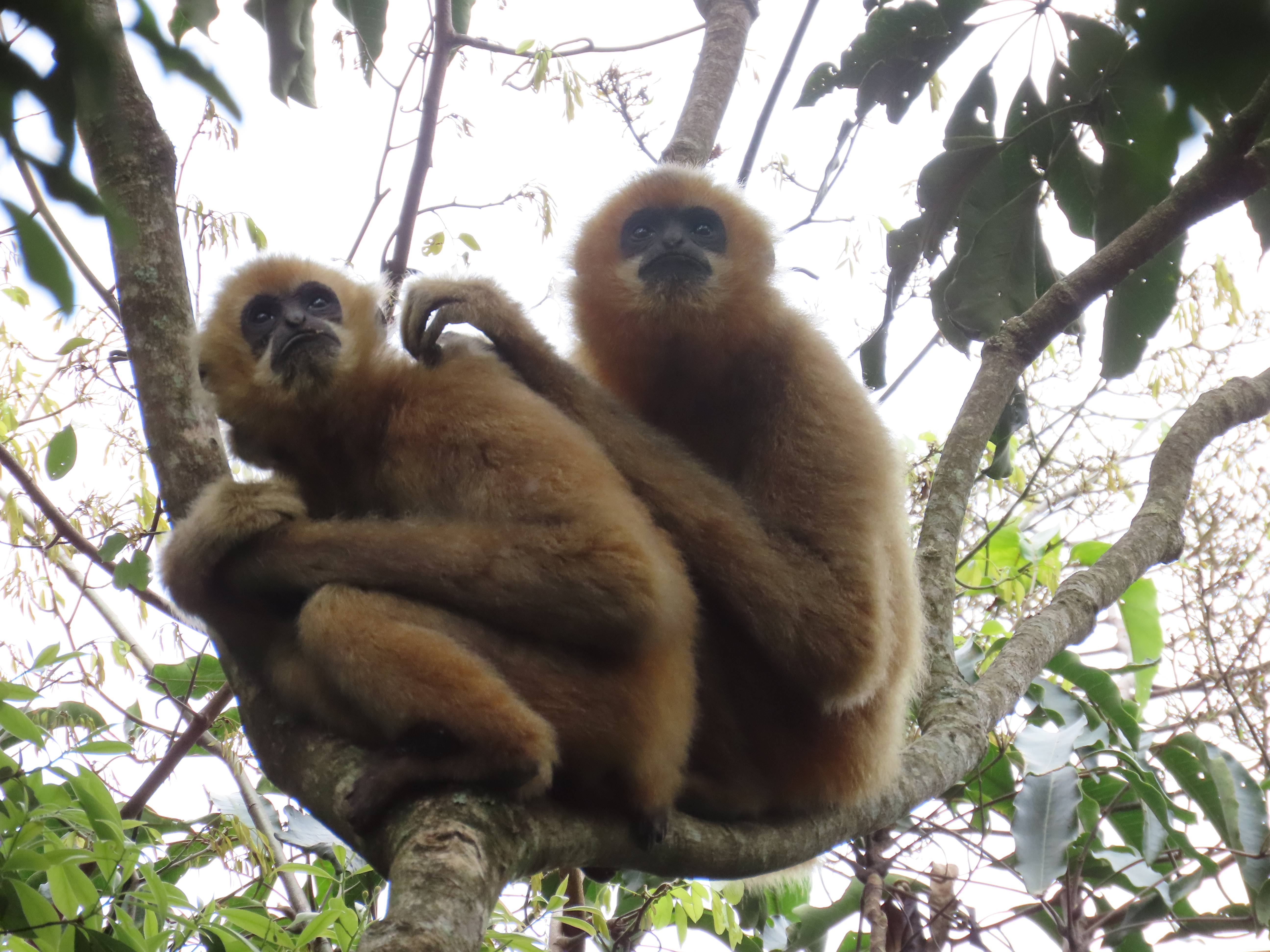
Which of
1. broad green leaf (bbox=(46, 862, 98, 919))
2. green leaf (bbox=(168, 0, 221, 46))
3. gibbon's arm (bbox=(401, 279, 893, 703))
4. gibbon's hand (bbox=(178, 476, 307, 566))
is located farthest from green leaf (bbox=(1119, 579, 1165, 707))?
green leaf (bbox=(168, 0, 221, 46))

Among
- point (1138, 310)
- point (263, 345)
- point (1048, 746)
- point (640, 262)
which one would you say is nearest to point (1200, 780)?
point (1048, 746)

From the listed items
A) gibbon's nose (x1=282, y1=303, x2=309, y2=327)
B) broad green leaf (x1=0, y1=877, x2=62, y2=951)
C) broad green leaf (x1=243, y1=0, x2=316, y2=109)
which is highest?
broad green leaf (x1=243, y1=0, x2=316, y2=109)

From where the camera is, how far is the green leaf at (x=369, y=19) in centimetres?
409

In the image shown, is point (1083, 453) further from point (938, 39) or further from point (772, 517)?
point (772, 517)

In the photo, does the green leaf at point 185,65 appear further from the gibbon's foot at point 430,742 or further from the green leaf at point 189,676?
the green leaf at point 189,676

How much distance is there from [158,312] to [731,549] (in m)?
1.88

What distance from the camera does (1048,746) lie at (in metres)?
4.23

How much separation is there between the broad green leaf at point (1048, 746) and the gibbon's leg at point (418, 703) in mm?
2182

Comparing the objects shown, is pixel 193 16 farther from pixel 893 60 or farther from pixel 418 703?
pixel 893 60

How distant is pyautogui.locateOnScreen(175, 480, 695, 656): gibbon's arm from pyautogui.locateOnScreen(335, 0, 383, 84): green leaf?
200cm

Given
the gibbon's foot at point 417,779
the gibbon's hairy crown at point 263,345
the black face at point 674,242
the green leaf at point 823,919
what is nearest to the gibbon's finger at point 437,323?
the gibbon's hairy crown at point 263,345

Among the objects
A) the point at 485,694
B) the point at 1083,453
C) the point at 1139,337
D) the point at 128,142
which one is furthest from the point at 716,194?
the point at 1083,453

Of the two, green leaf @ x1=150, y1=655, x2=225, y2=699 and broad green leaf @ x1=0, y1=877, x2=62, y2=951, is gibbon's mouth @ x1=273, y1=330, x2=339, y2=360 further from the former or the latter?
green leaf @ x1=150, y1=655, x2=225, y2=699

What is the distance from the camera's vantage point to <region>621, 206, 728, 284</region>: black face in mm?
4094
